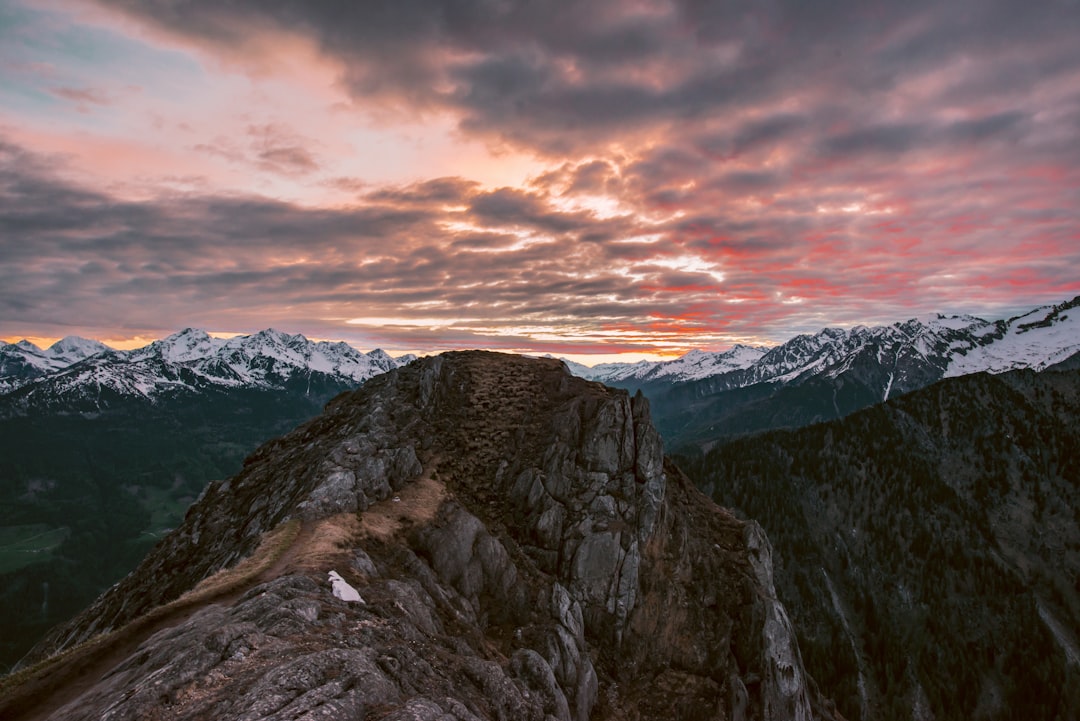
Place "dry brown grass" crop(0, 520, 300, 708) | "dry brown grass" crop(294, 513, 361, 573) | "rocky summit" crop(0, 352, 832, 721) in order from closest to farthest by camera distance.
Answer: "rocky summit" crop(0, 352, 832, 721) → "dry brown grass" crop(0, 520, 300, 708) → "dry brown grass" crop(294, 513, 361, 573)

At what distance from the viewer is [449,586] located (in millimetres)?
40812

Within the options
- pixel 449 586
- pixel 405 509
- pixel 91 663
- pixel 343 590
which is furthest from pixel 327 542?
pixel 91 663

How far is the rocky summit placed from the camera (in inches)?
774

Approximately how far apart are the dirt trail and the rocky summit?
3.8 inches

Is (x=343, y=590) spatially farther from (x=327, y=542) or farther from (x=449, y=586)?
(x=449, y=586)

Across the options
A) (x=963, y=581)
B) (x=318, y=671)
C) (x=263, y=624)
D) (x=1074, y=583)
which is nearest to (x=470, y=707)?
(x=318, y=671)

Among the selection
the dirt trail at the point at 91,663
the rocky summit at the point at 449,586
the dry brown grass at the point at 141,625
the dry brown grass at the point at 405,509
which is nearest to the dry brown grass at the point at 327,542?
the rocky summit at the point at 449,586


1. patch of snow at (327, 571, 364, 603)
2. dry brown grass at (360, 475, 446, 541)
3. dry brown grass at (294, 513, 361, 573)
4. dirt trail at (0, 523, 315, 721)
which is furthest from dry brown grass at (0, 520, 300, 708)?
dry brown grass at (360, 475, 446, 541)

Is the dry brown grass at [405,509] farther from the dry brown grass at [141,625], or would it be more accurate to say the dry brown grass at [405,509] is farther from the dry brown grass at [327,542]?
the dry brown grass at [141,625]

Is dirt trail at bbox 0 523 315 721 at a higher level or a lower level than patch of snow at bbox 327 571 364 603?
lower

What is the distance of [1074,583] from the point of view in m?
193

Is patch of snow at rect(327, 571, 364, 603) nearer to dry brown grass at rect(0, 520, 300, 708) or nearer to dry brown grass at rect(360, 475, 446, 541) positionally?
dry brown grass at rect(0, 520, 300, 708)

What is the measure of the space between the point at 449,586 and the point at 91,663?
22.4 m

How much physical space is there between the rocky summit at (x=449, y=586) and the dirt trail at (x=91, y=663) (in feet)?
0.32
